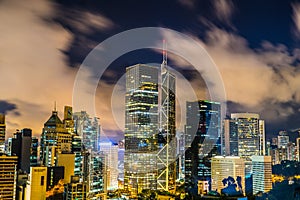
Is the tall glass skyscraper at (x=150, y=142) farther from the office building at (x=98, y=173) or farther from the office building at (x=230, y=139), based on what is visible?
the office building at (x=230, y=139)

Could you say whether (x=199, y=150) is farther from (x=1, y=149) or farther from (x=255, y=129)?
(x=1, y=149)

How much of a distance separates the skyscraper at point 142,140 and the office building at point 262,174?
2681 mm

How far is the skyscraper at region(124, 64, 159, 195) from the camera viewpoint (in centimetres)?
865

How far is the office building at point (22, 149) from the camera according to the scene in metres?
6.52

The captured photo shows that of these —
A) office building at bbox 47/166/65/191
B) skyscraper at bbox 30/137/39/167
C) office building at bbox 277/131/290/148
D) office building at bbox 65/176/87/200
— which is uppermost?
office building at bbox 277/131/290/148

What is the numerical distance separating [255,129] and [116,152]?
4.20 m

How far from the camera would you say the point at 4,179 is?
5.38 meters

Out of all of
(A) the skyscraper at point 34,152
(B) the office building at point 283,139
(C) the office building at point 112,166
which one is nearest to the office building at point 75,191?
(C) the office building at point 112,166

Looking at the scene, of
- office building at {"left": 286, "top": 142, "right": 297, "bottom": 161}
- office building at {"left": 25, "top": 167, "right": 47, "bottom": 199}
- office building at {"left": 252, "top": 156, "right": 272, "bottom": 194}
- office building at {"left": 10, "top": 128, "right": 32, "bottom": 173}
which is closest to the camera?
office building at {"left": 25, "top": 167, "right": 47, "bottom": 199}

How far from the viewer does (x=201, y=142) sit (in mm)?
10352

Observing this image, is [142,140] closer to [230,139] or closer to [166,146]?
[166,146]

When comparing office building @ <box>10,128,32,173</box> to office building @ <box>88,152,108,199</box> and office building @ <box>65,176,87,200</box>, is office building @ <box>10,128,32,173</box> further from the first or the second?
office building @ <box>88,152,108,199</box>

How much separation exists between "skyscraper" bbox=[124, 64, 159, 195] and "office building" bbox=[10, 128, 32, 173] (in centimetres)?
234

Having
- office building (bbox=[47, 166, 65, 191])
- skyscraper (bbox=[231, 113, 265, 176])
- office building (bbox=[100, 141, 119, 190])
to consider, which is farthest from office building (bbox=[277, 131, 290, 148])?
office building (bbox=[47, 166, 65, 191])
